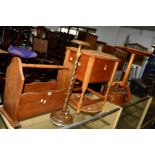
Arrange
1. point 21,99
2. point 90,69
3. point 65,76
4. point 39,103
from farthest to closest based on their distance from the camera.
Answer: point 65,76 → point 90,69 → point 39,103 → point 21,99

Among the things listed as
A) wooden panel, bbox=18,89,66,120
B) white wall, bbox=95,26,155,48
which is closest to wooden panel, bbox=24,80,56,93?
wooden panel, bbox=18,89,66,120

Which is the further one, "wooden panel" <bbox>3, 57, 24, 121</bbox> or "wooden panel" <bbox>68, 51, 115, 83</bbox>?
"wooden panel" <bbox>68, 51, 115, 83</bbox>

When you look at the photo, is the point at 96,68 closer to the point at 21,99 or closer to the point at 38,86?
the point at 38,86

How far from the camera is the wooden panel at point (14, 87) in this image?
1058 mm

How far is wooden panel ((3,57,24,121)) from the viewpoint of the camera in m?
1.06

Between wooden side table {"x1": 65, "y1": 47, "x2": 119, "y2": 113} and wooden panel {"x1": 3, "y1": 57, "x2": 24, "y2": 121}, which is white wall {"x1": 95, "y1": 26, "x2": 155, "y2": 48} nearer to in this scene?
wooden side table {"x1": 65, "y1": 47, "x2": 119, "y2": 113}

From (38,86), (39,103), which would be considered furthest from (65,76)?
(39,103)

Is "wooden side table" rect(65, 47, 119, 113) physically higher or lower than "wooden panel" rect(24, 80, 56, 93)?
higher

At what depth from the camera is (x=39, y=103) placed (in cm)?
123

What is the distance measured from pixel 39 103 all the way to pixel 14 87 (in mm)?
211

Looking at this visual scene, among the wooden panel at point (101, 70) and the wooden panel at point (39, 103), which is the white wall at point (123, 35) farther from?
the wooden panel at point (39, 103)

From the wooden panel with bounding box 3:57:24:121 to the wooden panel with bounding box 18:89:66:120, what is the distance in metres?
0.04

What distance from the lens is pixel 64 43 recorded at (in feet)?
17.9
